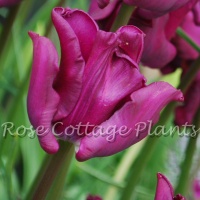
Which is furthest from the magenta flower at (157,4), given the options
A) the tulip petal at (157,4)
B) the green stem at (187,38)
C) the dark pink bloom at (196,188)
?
the dark pink bloom at (196,188)

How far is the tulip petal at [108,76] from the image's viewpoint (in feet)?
0.91

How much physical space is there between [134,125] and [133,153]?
1.61ft

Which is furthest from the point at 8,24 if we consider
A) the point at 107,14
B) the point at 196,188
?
the point at 196,188

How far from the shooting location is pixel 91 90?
29cm

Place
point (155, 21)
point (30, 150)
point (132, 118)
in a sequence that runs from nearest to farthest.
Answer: point (132, 118) → point (155, 21) → point (30, 150)

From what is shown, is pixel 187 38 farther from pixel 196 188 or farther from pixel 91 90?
pixel 196 188

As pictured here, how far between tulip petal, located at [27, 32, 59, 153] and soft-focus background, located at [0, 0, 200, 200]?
0.12 meters

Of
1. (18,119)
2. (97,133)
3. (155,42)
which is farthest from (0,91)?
(97,133)

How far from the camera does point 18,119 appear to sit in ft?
2.37

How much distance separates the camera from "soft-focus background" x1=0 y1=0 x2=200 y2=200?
Answer: 427 mm

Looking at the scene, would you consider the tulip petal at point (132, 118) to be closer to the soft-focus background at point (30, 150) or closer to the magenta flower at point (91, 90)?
the magenta flower at point (91, 90)

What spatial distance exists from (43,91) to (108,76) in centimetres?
3

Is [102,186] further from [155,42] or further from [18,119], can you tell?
[155,42]

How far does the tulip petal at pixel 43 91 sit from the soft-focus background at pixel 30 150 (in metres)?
0.12
